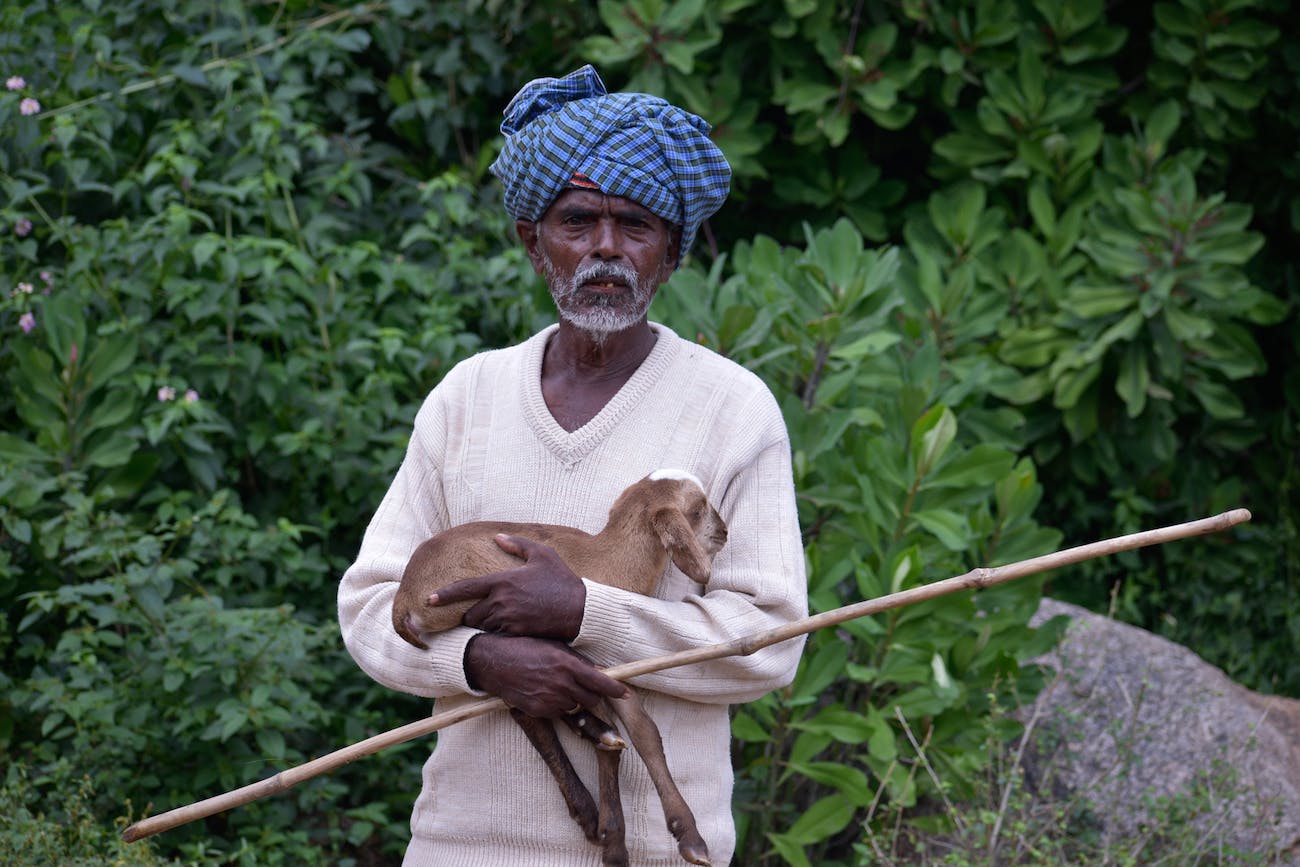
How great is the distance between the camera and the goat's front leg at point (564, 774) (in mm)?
2348

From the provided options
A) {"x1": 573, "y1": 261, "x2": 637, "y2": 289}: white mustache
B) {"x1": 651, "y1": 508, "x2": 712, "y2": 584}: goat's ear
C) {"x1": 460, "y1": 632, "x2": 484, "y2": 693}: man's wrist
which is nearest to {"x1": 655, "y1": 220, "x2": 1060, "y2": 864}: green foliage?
{"x1": 573, "y1": 261, "x2": 637, "y2": 289}: white mustache

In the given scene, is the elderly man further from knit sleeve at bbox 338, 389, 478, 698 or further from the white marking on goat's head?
the white marking on goat's head

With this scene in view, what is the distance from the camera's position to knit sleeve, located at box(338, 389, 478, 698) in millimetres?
2352

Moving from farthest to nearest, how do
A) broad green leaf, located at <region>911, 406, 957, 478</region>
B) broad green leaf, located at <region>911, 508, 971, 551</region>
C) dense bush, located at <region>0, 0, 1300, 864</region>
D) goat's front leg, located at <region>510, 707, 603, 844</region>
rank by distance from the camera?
dense bush, located at <region>0, 0, 1300, 864</region> → broad green leaf, located at <region>911, 406, 957, 478</region> → broad green leaf, located at <region>911, 508, 971, 551</region> → goat's front leg, located at <region>510, 707, 603, 844</region>

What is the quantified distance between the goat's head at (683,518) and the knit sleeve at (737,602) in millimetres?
64

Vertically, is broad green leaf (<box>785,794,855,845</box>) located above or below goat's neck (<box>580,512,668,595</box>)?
below

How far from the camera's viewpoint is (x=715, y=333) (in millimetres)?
3873

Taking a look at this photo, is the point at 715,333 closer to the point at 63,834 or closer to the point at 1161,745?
the point at 1161,745

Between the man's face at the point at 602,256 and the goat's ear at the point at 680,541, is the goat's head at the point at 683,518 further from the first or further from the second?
the man's face at the point at 602,256

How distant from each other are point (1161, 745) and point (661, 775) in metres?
2.65

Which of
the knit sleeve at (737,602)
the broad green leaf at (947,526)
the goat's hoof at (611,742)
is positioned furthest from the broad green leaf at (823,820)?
the goat's hoof at (611,742)

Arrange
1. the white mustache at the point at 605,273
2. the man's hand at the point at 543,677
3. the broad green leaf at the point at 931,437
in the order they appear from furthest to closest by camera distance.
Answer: the broad green leaf at the point at 931,437, the white mustache at the point at 605,273, the man's hand at the point at 543,677

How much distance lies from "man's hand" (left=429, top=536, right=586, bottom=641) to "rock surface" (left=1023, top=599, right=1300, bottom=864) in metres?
2.09

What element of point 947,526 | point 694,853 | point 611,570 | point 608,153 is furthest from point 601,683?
point 947,526
